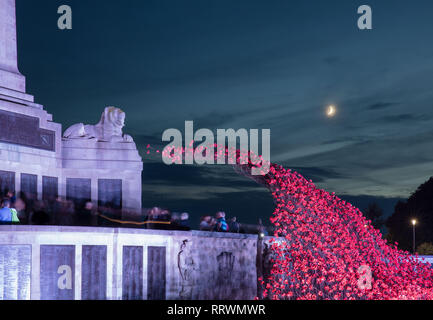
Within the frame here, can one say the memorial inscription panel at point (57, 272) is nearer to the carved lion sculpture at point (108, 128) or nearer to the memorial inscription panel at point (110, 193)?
the memorial inscription panel at point (110, 193)

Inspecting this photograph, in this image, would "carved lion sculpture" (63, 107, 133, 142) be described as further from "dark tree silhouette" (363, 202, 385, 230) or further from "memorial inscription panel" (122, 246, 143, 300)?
"dark tree silhouette" (363, 202, 385, 230)

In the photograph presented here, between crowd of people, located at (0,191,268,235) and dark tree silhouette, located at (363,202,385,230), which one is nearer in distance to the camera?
crowd of people, located at (0,191,268,235)

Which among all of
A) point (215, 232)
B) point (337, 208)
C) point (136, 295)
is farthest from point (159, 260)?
point (337, 208)

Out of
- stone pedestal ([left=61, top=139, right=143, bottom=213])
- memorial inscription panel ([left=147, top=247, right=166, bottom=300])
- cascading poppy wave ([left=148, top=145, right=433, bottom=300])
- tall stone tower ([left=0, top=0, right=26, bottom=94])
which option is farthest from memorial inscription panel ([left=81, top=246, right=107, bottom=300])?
tall stone tower ([left=0, top=0, right=26, bottom=94])

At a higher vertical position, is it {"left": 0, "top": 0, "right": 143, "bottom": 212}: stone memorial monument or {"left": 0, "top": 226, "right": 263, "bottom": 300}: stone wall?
{"left": 0, "top": 0, "right": 143, "bottom": 212}: stone memorial monument

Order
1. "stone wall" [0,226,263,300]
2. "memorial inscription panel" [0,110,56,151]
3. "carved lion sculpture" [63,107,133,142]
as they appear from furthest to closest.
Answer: "carved lion sculpture" [63,107,133,142], "memorial inscription panel" [0,110,56,151], "stone wall" [0,226,263,300]
